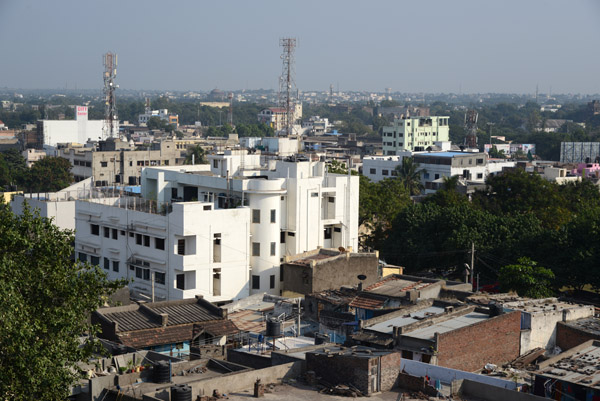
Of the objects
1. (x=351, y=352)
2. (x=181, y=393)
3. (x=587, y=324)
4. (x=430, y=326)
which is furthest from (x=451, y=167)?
(x=181, y=393)

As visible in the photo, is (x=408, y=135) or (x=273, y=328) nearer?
(x=273, y=328)

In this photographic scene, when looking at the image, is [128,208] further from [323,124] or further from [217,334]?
[323,124]

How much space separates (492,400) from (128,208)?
56.9ft

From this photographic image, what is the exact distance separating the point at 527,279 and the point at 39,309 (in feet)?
56.3

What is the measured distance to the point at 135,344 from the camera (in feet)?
60.6

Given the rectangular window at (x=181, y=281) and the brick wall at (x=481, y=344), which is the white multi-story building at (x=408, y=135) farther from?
the brick wall at (x=481, y=344)

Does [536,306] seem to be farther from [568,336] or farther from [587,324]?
[587,324]

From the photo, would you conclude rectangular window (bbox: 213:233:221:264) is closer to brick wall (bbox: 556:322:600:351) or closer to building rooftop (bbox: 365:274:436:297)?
building rooftop (bbox: 365:274:436:297)

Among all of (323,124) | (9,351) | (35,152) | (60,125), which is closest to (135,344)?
(9,351)

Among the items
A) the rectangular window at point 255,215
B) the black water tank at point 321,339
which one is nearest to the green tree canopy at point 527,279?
the rectangular window at point 255,215

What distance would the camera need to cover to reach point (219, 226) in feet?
86.9

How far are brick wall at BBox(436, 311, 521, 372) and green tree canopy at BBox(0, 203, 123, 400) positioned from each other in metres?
6.49

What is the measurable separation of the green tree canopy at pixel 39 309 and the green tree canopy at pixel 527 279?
622 inches

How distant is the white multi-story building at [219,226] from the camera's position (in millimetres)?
26172
